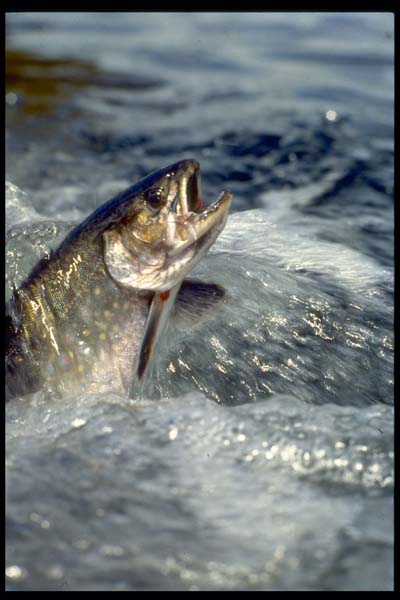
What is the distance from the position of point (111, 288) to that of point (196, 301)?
349 mm

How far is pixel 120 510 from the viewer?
79.2 inches

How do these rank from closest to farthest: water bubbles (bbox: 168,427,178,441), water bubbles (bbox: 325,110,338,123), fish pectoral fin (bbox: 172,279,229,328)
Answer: water bubbles (bbox: 168,427,178,441) → fish pectoral fin (bbox: 172,279,229,328) → water bubbles (bbox: 325,110,338,123)

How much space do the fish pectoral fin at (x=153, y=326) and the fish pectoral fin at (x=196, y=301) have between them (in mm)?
109

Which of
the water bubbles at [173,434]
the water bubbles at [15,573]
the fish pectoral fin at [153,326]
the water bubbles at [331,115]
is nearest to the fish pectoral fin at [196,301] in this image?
the fish pectoral fin at [153,326]

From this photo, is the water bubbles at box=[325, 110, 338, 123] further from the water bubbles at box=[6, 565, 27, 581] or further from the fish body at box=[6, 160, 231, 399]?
the water bubbles at box=[6, 565, 27, 581]

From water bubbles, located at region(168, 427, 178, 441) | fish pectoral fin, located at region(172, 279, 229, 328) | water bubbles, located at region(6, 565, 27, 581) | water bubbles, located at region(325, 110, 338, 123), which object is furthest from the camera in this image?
water bubbles, located at region(325, 110, 338, 123)

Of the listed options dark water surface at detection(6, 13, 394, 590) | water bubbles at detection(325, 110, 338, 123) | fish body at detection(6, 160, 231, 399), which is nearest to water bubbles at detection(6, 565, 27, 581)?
dark water surface at detection(6, 13, 394, 590)

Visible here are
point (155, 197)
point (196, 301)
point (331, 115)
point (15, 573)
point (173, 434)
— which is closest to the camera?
point (15, 573)

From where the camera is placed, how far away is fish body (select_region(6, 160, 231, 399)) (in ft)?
8.30

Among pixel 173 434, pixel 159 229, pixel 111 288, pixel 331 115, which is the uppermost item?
pixel 159 229

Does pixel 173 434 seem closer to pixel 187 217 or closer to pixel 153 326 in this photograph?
pixel 153 326

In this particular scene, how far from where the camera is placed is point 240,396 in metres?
2.89

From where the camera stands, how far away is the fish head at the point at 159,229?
2523 millimetres

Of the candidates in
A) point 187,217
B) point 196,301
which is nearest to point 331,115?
point 196,301
